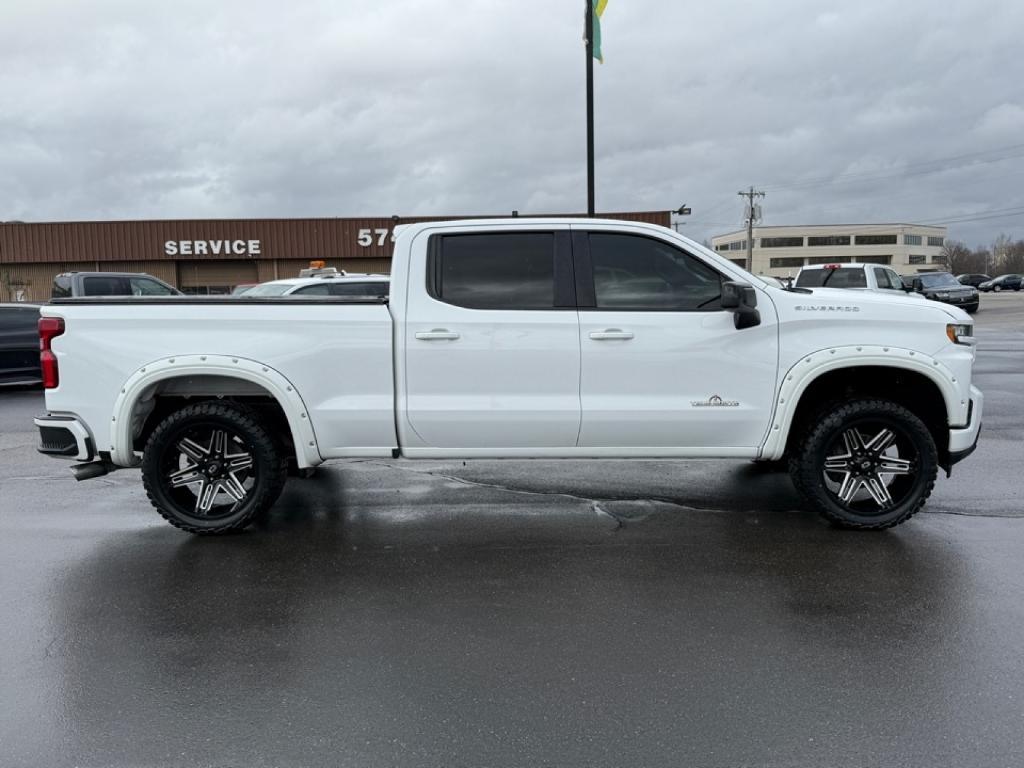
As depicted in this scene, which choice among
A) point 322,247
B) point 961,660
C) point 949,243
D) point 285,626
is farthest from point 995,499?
point 949,243

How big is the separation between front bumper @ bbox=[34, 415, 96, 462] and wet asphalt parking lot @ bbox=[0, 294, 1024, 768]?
0.62m

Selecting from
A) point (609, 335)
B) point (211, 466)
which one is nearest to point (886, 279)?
point (609, 335)

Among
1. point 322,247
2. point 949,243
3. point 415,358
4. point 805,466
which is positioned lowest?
point 805,466

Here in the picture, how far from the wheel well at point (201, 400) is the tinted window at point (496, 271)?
1386mm

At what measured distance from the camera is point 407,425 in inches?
206

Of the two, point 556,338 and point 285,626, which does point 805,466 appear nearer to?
point 556,338

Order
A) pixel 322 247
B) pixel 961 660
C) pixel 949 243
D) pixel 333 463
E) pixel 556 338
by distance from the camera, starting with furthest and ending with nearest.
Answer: pixel 949 243, pixel 322 247, pixel 333 463, pixel 556 338, pixel 961 660

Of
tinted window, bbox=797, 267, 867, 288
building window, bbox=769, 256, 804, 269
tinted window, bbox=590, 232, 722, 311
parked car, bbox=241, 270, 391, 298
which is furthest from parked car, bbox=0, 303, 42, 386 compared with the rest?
building window, bbox=769, 256, 804, 269

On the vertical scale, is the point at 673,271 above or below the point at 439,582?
above

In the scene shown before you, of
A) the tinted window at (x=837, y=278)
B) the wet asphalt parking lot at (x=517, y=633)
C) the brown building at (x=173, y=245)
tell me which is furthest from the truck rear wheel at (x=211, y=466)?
the brown building at (x=173, y=245)

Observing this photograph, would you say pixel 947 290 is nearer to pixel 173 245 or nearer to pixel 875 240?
pixel 173 245

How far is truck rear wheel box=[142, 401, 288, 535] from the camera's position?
5270 millimetres

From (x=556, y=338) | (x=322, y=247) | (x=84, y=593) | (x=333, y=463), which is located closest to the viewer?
(x=84, y=593)

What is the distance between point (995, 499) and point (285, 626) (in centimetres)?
517
